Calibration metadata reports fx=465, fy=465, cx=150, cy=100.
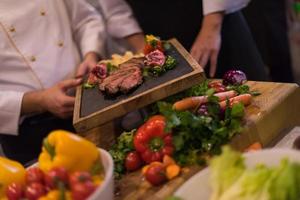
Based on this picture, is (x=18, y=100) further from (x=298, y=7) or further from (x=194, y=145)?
(x=298, y=7)

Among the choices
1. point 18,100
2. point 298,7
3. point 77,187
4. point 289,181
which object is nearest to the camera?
point 289,181

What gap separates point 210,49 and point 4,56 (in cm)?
66

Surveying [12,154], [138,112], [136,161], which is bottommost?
[12,154]

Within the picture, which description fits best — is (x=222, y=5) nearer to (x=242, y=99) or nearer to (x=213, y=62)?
(x=213, y=62)

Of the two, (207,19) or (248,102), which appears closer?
(248,102)

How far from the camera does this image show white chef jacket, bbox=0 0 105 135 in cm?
145

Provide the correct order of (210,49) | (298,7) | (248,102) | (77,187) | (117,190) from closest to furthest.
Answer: (77,187) → (117,190) → (248,102) → (210,49) → (298,7)

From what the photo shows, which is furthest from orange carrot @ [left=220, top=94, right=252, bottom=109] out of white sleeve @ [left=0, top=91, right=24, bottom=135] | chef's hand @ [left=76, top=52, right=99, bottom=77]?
white sleeve @ [left=0, top=91, right=24, bottom=135]

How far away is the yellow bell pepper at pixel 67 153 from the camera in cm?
82

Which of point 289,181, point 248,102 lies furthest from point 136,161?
point 289,181

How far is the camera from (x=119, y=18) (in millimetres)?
1716

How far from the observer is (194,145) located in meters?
1.01

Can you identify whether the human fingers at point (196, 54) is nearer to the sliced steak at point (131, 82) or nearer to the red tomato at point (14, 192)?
the sliced steak at point (131, 82)

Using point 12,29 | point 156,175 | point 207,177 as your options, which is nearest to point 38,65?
point 12,29
